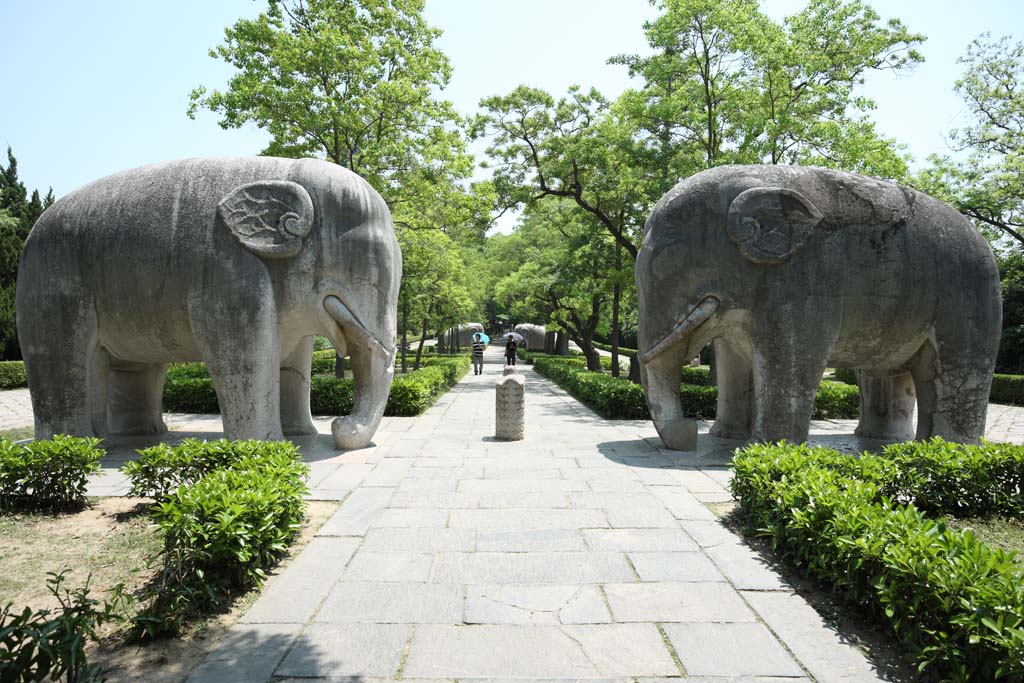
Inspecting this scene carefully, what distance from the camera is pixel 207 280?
255 inches

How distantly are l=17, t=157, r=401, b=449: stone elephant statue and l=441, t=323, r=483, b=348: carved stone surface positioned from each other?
2843 centimetres

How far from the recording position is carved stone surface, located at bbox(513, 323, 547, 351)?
144 feet

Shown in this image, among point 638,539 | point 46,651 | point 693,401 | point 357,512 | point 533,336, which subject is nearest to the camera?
point 46,651

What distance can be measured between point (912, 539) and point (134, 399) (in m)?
8.87

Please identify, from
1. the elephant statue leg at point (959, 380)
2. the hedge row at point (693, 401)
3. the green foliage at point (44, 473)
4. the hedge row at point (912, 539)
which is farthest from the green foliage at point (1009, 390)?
the green foliage at point (44, 473)

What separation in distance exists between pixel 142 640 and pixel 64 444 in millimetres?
3070

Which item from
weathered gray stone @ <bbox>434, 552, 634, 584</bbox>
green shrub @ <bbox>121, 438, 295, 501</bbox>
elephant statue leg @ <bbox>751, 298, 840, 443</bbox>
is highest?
elephant statue leg @ <bbox>751, 298, 840, 443</bbox>

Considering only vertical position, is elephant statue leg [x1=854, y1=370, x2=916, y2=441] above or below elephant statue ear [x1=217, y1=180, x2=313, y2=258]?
below

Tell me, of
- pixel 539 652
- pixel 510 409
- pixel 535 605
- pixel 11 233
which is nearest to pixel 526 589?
pixel 535 605

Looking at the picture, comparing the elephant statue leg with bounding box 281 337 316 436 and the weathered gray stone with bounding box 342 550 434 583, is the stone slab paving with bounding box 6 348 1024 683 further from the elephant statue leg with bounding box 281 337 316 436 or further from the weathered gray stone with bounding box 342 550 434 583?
the elephant statue leg with bounding box 281 337 316 436

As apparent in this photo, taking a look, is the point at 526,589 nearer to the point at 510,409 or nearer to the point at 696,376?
the point at 510,409

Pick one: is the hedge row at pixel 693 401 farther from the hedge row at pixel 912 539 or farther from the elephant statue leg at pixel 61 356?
the elephant statue leg at pixel 61 356

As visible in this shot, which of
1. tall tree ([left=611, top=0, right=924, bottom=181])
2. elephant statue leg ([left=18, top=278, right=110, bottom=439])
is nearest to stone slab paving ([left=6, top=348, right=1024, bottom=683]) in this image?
elephant statue leg ([left=18, top=278, right=110, bottom=439])

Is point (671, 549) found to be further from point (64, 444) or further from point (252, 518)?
point (64, 444)
